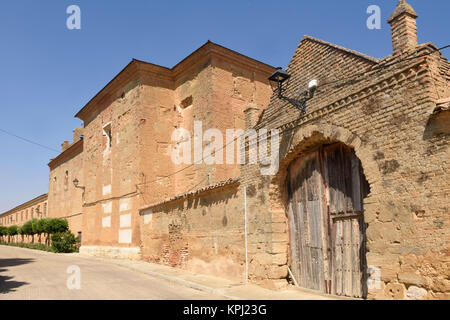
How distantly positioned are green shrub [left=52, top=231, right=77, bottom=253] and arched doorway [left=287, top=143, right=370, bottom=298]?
64.6 ft

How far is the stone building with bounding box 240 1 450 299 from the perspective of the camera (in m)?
5.43

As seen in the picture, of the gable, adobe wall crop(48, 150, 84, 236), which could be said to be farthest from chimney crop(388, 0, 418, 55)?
adobe wall crop(48, 150, 84, 236)

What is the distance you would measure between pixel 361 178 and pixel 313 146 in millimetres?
1556

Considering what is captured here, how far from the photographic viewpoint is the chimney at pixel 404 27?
5945mm

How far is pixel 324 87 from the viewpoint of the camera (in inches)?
298

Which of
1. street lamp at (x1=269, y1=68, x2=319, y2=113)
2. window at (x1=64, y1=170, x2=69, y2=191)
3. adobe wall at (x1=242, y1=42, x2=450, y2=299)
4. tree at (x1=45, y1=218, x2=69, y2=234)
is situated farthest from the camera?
window at (x1=64, y1=170, x2=69, y2=191)

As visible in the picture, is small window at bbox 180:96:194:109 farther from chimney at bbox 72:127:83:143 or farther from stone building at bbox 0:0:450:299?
chimney at bbox 72:127:83:143

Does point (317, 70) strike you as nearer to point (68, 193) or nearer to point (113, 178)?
point (113, 178)

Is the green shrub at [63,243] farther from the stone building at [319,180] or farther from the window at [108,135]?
the stone building at [319,180]

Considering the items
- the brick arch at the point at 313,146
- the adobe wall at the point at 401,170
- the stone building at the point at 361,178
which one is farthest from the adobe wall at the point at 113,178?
the adobe wall at the point at 401,170

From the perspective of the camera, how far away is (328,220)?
25.5 feet

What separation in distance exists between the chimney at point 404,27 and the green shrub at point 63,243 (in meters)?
23.4

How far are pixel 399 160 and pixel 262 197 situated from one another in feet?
12.6

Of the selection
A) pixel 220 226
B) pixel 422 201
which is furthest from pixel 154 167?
pixel 422 201
